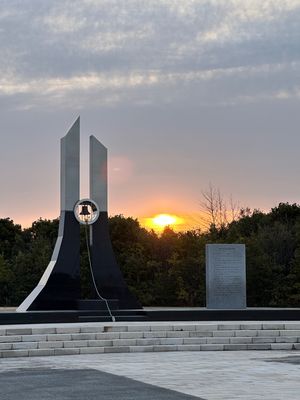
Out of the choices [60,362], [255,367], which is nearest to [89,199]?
[60,362]

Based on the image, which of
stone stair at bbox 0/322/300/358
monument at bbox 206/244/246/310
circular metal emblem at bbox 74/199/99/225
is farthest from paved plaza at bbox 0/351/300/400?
circular metal emblem at bbox 74/199/99/225

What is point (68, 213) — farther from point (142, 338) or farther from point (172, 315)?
point (142, 338)

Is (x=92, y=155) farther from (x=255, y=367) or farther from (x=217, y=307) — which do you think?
(x=255, y=367)

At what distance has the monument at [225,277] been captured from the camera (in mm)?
23984

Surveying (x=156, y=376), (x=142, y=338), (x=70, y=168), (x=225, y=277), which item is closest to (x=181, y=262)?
(x=225, y=277)

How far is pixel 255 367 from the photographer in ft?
47.8

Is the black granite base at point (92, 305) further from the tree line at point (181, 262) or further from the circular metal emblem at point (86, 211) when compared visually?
the tree line at point (181, 262)

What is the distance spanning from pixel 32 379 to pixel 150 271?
3523 cm

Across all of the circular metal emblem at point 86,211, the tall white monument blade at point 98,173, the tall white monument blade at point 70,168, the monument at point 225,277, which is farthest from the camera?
the tall white monument blade at point 98,173

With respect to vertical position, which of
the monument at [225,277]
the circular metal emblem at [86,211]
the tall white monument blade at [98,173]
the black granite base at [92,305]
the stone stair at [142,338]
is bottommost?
the stone stair at [142,338]

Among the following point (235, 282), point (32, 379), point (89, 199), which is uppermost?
point (89, 199)

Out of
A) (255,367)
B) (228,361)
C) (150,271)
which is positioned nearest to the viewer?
(255,367)

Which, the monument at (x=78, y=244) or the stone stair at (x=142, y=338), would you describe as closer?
the stone stair at (x=142, y=338)

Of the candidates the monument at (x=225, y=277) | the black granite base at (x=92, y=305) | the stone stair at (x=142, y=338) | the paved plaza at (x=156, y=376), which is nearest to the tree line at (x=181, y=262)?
the monument at (x=225, y=277)
